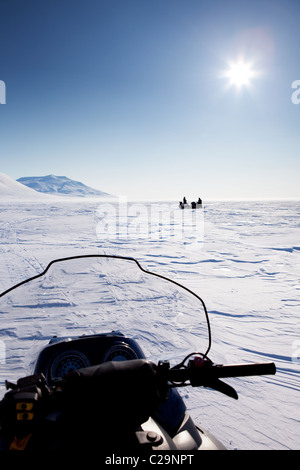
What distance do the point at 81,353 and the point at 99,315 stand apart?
329cm

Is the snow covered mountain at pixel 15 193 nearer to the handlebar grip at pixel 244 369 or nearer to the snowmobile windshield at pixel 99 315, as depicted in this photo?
the snowmobile windshield at pixel 99 315

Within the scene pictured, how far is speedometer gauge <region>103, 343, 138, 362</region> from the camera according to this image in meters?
1.87

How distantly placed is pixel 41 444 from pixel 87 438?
225 mm

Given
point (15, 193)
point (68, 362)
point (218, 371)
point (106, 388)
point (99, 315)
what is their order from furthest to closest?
point (15, 193), point (99, 315), point (68, 362), point (218, 371), point (106, 388)

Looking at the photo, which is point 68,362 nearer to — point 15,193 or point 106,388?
point 106,388

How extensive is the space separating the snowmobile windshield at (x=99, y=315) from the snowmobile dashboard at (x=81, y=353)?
1023 mm

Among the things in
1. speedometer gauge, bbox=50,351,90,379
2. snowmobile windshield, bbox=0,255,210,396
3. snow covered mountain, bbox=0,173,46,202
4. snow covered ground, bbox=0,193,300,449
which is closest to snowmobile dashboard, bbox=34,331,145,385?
speedometer gauge, bbox=50,351,90,379

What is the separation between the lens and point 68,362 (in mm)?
1828

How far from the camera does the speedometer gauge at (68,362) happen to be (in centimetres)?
180

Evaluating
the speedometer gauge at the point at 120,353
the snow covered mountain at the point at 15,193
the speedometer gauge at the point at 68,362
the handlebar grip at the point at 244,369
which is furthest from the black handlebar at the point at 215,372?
the snow covered mountain at the point at 15,193

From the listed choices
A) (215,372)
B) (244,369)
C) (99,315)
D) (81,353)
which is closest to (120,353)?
(81,353)

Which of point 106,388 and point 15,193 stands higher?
point 15,193

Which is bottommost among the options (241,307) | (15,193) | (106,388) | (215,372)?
(241,307)

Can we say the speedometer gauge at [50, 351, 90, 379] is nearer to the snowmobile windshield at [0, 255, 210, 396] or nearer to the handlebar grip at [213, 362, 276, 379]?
the handlebar grip at [213, 362, 276, 379]
